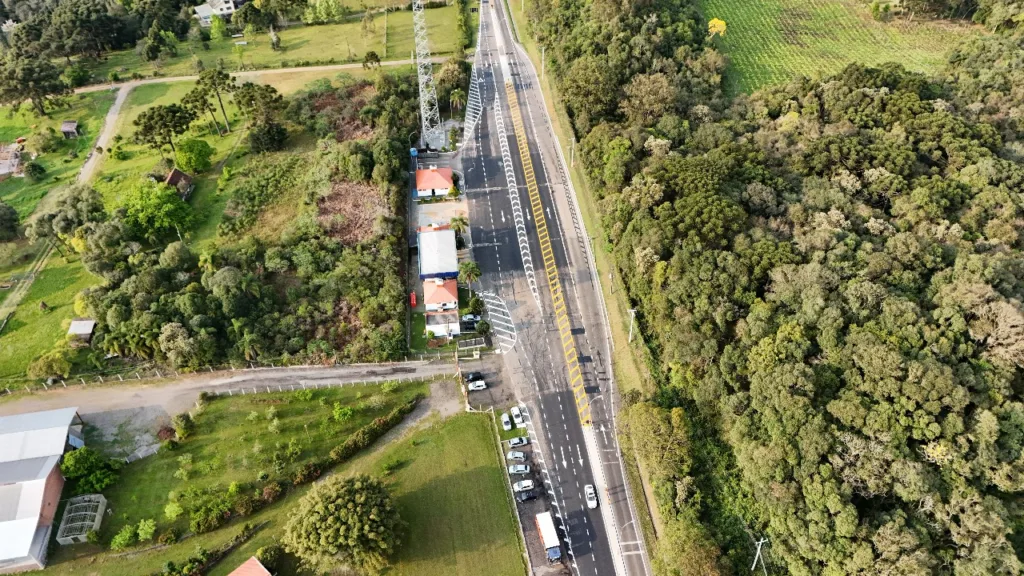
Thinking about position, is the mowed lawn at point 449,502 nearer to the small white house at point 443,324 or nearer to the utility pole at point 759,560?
the small white house at point 443,324

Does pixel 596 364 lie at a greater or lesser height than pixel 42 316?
greater

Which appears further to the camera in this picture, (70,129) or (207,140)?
(70,129)

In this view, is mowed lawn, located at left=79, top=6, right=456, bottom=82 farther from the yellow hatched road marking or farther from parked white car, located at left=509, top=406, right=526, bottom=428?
parked white car, located at left=509, top=406, right=526, bottom=428

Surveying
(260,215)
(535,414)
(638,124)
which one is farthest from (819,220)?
(260,215)

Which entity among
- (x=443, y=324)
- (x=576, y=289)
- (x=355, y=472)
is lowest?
(x=355, y=472)

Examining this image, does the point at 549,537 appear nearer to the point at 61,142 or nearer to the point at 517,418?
the point at 517,418

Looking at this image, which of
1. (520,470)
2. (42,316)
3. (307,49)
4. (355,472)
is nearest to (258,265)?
(42,316)

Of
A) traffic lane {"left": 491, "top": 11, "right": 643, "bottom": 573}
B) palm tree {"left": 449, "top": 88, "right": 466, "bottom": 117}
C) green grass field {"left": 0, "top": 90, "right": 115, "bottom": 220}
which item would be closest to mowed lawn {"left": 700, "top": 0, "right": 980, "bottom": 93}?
traffic lane {"left": 491, "top": 11, "right": 643, "bottom": 573}

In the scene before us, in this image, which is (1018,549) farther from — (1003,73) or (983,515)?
→ (1003,73)
